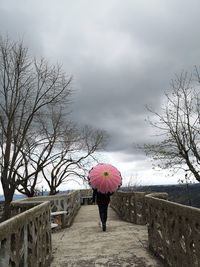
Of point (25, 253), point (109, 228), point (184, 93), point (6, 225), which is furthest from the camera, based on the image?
point (184, 93)

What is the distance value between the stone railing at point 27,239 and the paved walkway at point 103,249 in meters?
0.68

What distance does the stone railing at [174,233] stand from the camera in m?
4.54

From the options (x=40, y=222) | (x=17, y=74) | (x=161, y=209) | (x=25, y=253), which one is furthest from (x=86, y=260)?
(x=17, y=74)

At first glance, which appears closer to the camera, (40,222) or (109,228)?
(40,222)

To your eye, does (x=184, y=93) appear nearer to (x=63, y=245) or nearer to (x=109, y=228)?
(x=109, y=228)

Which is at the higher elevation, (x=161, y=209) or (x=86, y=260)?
(x=161, y=209)

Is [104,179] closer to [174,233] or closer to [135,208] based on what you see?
[135,208]

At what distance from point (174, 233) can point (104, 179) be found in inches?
195

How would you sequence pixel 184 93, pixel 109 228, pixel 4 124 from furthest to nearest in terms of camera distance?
1. pixel 184 93
2. pixel 4 124
3. pixel 109 228

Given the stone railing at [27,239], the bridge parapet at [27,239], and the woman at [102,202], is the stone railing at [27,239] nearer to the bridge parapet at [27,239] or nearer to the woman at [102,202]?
the bridge parapet at [27,239]

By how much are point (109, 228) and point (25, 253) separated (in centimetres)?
660

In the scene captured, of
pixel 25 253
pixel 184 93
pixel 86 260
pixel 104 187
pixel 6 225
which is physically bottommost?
pixel 86 260

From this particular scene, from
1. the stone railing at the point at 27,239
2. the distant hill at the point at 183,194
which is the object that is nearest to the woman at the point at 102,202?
the stone railing at the point at 27,239

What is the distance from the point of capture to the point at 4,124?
18266mm
